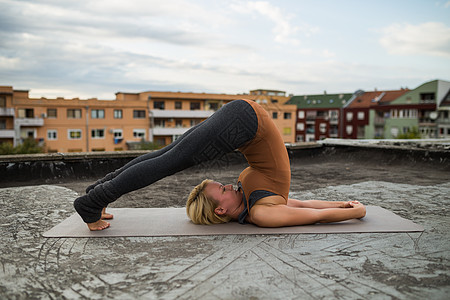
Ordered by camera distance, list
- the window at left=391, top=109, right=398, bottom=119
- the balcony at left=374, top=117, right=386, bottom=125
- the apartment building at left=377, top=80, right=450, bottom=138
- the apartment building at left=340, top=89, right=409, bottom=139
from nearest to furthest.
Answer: the apartment building at left=377, top=80, right=450, bottom=138
the window at left=391, top=109, right=398, bottom=119
the balcony at left=374, top=117, right=386, bottom=125
the apartment building at left=340, top=89, right=409, bottom=139

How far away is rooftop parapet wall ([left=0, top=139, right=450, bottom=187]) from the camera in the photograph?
5262 millimetres

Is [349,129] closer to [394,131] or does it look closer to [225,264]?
[394,131]

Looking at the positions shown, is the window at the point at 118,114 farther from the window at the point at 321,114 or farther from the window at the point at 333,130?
the window at the point at 333,130

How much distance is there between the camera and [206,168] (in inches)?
245

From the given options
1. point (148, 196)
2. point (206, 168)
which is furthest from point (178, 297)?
point (206, 168)

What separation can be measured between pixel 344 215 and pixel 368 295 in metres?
1.25

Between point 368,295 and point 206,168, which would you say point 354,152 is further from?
point 368,295

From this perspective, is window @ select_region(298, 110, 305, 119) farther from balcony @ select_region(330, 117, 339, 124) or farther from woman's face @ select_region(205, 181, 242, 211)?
woman's face @ select_region(205, 181, 242, 211)

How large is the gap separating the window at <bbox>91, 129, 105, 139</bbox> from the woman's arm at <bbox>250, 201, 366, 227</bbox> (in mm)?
37767

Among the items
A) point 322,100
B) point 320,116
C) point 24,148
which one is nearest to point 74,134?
point 24,148

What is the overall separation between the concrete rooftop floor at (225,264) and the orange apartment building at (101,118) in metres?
30.7

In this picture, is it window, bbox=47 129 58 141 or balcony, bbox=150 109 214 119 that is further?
balcony, bbox=150 109 214 119

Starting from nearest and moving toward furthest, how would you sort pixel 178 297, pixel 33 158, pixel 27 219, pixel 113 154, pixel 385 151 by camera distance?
pixel 178 297 < pixel 27 219 < pixel 33 158 < pixel 113 154 < pixel 385 151

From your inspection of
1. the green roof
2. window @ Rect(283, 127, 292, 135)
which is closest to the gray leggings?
window @ Rect(283, 127, 292, 135)
